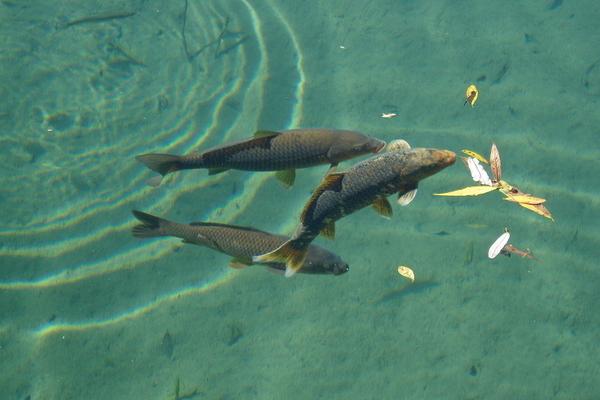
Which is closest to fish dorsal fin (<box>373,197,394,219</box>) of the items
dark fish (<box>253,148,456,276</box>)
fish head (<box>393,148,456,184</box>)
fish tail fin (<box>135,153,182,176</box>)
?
dark fish (<box>253,148,456,276</box>)

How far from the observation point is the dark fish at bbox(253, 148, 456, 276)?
265cm

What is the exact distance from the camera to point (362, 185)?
8.82ft

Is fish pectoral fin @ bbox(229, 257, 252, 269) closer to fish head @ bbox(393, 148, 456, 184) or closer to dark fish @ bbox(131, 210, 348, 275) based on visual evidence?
dark fish @ bbox(131, 210, 348, 275)

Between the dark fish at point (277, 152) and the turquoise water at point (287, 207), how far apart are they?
2625 millimetres

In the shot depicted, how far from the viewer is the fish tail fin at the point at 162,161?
3.28 meters

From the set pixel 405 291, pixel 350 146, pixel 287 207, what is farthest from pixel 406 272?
pixel 350 146

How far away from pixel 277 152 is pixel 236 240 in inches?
27.9

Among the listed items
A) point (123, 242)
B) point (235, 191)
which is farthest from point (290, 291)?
point (123, 242)

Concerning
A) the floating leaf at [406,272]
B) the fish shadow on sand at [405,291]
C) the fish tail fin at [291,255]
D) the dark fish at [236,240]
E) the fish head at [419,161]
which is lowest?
the fish shadow on sand at [405,291]

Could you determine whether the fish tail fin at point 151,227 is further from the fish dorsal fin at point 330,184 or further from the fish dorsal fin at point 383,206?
the fish dorsal fin at point 383,206

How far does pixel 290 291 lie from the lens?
221 inches

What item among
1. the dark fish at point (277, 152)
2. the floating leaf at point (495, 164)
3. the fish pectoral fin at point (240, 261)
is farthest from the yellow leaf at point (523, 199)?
the fish pectoral fin at point (240, 261)

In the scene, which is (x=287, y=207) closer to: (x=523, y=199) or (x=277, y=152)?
(x=523, y=199)

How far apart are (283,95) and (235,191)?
152 cm
